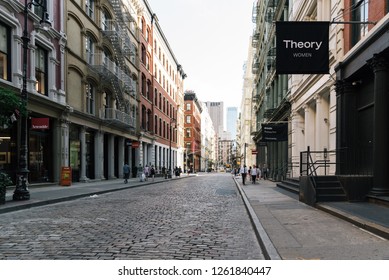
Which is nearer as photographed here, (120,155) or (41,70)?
(41,70)

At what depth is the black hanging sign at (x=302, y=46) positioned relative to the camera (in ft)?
37.7

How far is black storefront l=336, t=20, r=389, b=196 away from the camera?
442 inches

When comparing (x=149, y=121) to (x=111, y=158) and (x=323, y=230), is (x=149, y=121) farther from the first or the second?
(x=323, y=230)

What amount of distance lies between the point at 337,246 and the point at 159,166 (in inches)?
2075

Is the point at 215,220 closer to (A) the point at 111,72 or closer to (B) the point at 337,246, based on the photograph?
(B) the point at 337,246

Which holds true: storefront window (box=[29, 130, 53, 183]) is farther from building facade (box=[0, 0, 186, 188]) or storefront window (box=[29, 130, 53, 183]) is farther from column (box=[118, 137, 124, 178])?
column (box=[118, 137, 124, 178])

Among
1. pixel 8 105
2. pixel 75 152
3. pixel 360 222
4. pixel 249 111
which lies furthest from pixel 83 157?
pixel 249 111

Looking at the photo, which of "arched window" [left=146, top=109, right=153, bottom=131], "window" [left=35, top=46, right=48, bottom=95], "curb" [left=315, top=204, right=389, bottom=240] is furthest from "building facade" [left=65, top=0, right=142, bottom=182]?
"curb" [left=315, top=204, right=389, bottom=240]

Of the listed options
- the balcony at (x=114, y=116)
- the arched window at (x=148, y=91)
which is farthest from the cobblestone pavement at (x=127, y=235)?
the arched window at (x=148, y=91)

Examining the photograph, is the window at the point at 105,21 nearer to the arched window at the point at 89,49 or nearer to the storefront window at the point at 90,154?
the arched window at the point at 89,49

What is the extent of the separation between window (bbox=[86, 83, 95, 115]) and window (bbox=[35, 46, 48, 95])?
22.0 ft

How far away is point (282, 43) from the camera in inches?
455

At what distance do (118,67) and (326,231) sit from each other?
30.5m

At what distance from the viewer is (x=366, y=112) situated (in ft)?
44.3
